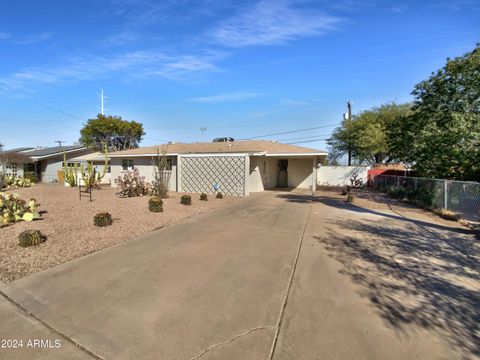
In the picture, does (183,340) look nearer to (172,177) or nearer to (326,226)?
(326,226)

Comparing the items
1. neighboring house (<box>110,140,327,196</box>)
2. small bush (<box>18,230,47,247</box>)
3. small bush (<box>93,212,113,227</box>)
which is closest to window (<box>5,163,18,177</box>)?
neighboring house (<box>110,140,327,196</box>)

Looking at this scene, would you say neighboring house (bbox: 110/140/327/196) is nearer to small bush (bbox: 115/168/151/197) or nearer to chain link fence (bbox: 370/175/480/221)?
small bush (bbox: 115/168/151/197)

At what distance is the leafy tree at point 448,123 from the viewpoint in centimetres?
1066

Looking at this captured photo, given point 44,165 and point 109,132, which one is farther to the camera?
point 109,132

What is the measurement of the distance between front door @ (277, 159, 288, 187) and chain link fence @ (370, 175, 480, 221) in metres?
7.87

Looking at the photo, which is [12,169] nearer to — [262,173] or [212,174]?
[212,174]

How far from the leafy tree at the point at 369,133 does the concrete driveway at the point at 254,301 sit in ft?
63.0

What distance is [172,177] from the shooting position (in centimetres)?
1764

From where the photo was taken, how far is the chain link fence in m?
9.03

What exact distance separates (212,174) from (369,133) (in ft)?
53.7

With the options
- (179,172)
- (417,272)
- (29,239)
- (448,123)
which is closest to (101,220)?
(29,239)

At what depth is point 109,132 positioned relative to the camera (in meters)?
32.5

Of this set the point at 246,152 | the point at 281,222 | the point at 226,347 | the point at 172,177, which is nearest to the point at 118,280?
the point at 226,347

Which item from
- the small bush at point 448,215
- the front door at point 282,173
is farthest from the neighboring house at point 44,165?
the small bush at point 448,215
